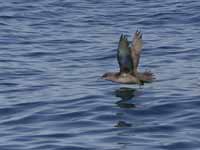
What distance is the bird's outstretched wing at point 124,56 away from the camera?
15.4 meters

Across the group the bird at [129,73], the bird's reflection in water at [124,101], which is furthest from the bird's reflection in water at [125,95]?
the bird at [129,73]

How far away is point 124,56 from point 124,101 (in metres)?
0.85

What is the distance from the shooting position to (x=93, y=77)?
17.9 meters

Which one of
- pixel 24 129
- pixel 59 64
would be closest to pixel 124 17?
pixel 59 64

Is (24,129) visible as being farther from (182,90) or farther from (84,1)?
(84,1)

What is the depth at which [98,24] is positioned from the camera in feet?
80.1

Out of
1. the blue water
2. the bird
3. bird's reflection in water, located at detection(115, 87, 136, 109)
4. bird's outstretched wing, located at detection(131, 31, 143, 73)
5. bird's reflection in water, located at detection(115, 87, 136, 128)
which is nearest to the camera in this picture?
the blue water

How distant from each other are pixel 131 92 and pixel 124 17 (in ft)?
30.6

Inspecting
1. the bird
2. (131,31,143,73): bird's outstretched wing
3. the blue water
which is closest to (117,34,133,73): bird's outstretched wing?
the bird

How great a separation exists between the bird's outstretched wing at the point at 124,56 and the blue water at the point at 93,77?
47 centimetres

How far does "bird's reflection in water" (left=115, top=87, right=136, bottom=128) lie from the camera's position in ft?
45.7

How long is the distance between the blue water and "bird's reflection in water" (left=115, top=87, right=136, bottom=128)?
18 millimetres

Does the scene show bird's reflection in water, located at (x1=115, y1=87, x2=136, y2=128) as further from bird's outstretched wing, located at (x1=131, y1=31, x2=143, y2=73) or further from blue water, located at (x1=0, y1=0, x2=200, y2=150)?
bird's outstretched wing, located at (x1=131, y1=31, x2=143, y2=73)

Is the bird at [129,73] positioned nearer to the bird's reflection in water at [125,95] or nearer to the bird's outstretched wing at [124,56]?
the bird's outstretched wing at [124,56]
